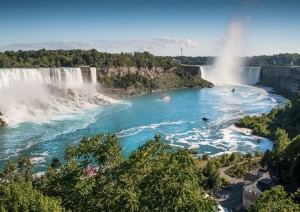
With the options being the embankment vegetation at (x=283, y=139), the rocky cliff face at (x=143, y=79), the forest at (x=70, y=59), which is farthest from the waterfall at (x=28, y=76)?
the embankment vegetation at (x=283, y=139)

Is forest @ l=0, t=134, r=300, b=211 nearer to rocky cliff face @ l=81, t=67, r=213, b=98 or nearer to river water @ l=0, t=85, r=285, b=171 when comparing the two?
river water @ l=0, t=85, r=285, b=171

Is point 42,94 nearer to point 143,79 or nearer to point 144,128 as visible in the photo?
point 144,128

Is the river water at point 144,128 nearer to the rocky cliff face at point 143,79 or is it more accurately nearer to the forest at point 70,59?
the rocky cliff face at point 143,79

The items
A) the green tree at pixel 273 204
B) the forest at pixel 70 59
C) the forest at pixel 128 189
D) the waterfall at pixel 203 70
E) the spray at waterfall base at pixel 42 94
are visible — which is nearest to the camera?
the green tree at pixel 273 204

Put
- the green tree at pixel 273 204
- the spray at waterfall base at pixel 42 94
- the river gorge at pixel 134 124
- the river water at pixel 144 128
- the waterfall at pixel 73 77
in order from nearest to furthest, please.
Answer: the green tree at pixel 273 204
the river water at pixel 144 128
the river gorge at pixel 134 124
the spray at waterfall base at pixel 42 94
the waterfall at pixel 73 77

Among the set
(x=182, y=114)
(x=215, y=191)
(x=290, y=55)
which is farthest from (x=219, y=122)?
(x=290, y=55)

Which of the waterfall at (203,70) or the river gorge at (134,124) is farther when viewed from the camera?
the waterfall at (203,70)

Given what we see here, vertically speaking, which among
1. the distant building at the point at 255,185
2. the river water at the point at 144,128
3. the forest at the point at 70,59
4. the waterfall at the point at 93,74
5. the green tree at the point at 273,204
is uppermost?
the forest at the point at 70,59
